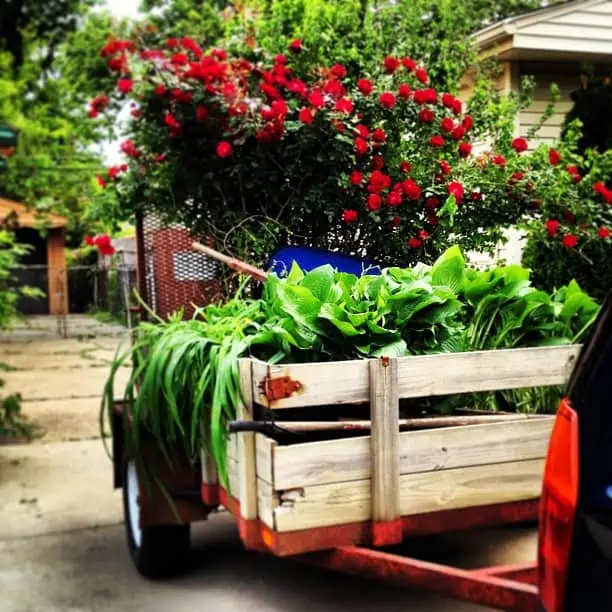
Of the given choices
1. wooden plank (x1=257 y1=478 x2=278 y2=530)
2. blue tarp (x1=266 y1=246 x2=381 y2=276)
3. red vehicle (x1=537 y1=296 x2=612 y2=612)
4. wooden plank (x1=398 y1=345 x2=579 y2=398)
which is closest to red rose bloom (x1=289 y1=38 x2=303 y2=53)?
blue tarp (x1=266 y1=246 x2=381 y2=276)

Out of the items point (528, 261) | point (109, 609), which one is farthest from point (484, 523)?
point (528, 261)

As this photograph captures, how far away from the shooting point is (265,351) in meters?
3.19

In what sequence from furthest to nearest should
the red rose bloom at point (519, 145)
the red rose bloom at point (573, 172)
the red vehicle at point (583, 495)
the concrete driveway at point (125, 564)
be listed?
1. the red rose bloom at point (573, 172)
2. the red rose bloom at point (519, 145)
3. the concrete driveway at point (125, 564)
4. the red vehicle at point (583, 495)

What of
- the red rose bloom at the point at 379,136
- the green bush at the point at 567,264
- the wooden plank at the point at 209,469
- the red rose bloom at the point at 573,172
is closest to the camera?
the wooden plank at the point at 209,469

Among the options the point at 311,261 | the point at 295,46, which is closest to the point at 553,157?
the point at 295,46

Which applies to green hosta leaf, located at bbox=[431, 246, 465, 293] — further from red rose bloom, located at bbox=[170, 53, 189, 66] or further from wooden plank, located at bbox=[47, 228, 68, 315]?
wooden plank, located at bbox=[47, 228, 68, 315]

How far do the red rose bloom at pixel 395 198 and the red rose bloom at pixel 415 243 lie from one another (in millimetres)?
219

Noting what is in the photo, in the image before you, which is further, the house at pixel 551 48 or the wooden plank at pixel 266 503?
the house at pixel 551 48

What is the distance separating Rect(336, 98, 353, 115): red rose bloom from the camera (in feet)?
15.9

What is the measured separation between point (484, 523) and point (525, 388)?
0.59 meters

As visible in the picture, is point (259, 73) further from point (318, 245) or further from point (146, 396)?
point (146, 396)

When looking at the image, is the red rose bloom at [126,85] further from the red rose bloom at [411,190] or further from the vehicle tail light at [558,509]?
the vehicle tail light at [558,509]

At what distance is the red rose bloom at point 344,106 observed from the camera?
15.9 ft

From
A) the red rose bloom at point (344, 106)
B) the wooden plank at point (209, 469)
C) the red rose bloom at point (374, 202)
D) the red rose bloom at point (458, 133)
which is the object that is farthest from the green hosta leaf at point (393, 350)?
the red rose bloom at point (458, 133)
